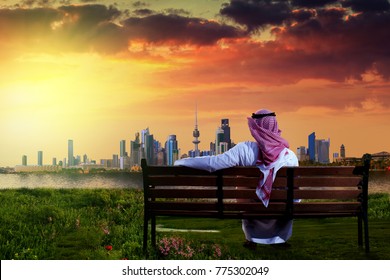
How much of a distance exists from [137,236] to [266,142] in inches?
87.8

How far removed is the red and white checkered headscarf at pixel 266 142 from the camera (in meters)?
7.67

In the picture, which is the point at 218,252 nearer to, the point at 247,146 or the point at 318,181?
the point at 247,146

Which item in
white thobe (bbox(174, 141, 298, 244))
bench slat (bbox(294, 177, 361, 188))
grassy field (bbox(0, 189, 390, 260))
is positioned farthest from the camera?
grassy field (bbox(0, 189, 390, 260))

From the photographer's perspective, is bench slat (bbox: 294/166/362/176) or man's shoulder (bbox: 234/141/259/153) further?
man's shoulder (bbox: 234/141/259/153)

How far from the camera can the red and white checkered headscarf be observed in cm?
767

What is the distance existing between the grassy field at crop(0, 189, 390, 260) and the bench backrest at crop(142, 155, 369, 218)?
Result: 0.49 metres

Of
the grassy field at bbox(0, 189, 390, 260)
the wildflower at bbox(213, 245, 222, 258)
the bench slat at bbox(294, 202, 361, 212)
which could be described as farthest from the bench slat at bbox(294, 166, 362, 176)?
the wildflower at bbox(213, 245, 222, 258)

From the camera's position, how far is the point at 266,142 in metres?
7.77

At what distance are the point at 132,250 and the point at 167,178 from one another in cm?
→ 101

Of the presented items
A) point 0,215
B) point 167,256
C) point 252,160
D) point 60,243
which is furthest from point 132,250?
point 0,215

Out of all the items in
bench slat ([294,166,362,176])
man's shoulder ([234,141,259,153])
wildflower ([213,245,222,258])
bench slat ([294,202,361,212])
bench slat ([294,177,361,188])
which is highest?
man's shoulder ([234,141,259,153])

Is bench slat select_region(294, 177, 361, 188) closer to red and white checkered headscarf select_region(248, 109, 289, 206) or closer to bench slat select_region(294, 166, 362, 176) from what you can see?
bench slat select_region(294, 166, 362, 176)

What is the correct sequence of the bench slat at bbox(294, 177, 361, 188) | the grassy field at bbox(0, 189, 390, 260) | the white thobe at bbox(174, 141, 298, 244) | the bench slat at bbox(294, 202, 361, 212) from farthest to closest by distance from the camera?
the grassy field at bbox(0, 189, 390, 260)
the bench slat at bbox(294, 202, 361, 212)
the bench slat at bbox(294, 177, 361, 188)
the white thobe at bbox(174, 141, 298, 244)

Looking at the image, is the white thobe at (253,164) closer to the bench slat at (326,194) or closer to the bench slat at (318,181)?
the bench slat at (318,181)
